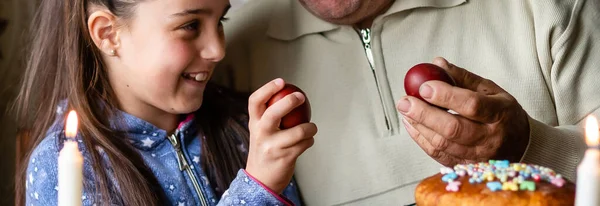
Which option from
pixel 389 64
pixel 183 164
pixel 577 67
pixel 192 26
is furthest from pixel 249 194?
pixel 577 67

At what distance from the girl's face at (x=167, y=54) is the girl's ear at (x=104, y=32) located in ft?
0.03

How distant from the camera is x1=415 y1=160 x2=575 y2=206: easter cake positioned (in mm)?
848

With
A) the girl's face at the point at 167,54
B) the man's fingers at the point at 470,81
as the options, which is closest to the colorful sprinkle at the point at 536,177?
the man's fingers at the point at 470,81

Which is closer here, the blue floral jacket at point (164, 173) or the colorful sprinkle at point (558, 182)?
the colorful sprinkle at point (558, 182)

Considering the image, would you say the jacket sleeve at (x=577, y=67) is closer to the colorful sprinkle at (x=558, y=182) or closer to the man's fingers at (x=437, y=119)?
the man's fingers at (x=437, y=119)

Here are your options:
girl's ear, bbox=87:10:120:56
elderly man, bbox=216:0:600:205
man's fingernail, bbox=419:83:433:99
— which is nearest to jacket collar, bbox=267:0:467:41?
elderly man, bbox=216:0:600:205

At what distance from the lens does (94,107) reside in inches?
59.9

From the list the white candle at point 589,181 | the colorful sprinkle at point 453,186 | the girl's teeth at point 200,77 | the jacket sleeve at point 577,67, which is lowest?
the jacket sleeve at point 577,67

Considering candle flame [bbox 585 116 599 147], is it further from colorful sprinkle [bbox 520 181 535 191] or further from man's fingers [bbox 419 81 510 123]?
man's fingers [bbox 419 81 510 123]

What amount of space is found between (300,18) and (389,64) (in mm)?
231

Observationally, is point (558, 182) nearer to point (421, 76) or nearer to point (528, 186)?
point (528, 186)

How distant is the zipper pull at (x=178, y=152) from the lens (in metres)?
1.52

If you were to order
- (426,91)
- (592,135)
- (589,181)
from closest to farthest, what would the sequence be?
(589,181)
(592,135)
(426,91)

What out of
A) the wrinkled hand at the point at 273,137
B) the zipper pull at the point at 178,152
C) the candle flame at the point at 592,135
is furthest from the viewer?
the zipper pull at the point at 178,152
